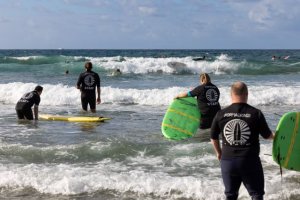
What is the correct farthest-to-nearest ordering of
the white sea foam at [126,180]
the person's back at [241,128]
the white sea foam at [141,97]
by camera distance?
the white sea foam at [141,97] → the white sea foam at [126,180] → the person's back at [241,128]

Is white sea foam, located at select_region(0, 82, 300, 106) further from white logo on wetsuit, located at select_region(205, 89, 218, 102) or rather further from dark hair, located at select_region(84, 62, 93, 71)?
white logo on wetsuit, located at select_region(205, 89, 218, 102)

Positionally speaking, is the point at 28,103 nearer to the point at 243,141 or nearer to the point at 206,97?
the point at 206,97

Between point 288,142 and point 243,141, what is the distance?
3.64ft

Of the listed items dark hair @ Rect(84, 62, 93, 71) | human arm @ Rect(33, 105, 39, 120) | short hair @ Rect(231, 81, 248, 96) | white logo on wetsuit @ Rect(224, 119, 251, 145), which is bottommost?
human arm @ Rect(33, 105, 39, 120)

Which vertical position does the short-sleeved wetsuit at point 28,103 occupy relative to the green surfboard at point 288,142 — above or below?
below

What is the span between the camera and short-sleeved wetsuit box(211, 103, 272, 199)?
435 centimetres

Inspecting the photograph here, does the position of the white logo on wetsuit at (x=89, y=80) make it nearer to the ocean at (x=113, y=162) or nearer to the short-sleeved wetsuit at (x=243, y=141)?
the ocean at (x=113, y=162)

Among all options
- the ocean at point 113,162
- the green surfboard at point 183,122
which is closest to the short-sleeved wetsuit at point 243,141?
the ocean at point 113,162

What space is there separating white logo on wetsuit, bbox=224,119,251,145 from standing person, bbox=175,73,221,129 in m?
3.86

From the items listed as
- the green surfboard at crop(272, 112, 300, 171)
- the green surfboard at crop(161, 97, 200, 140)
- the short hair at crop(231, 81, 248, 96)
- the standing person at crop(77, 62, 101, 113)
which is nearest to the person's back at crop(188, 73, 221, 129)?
the green surfboard at crop(161, 97, 200, 140)

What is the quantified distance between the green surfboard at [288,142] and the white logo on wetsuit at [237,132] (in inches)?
25.6

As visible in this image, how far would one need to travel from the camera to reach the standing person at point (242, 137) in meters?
4.36

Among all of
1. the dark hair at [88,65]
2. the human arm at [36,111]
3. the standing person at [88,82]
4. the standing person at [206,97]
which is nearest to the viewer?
the standing person at [206,97]

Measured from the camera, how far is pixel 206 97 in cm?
858
